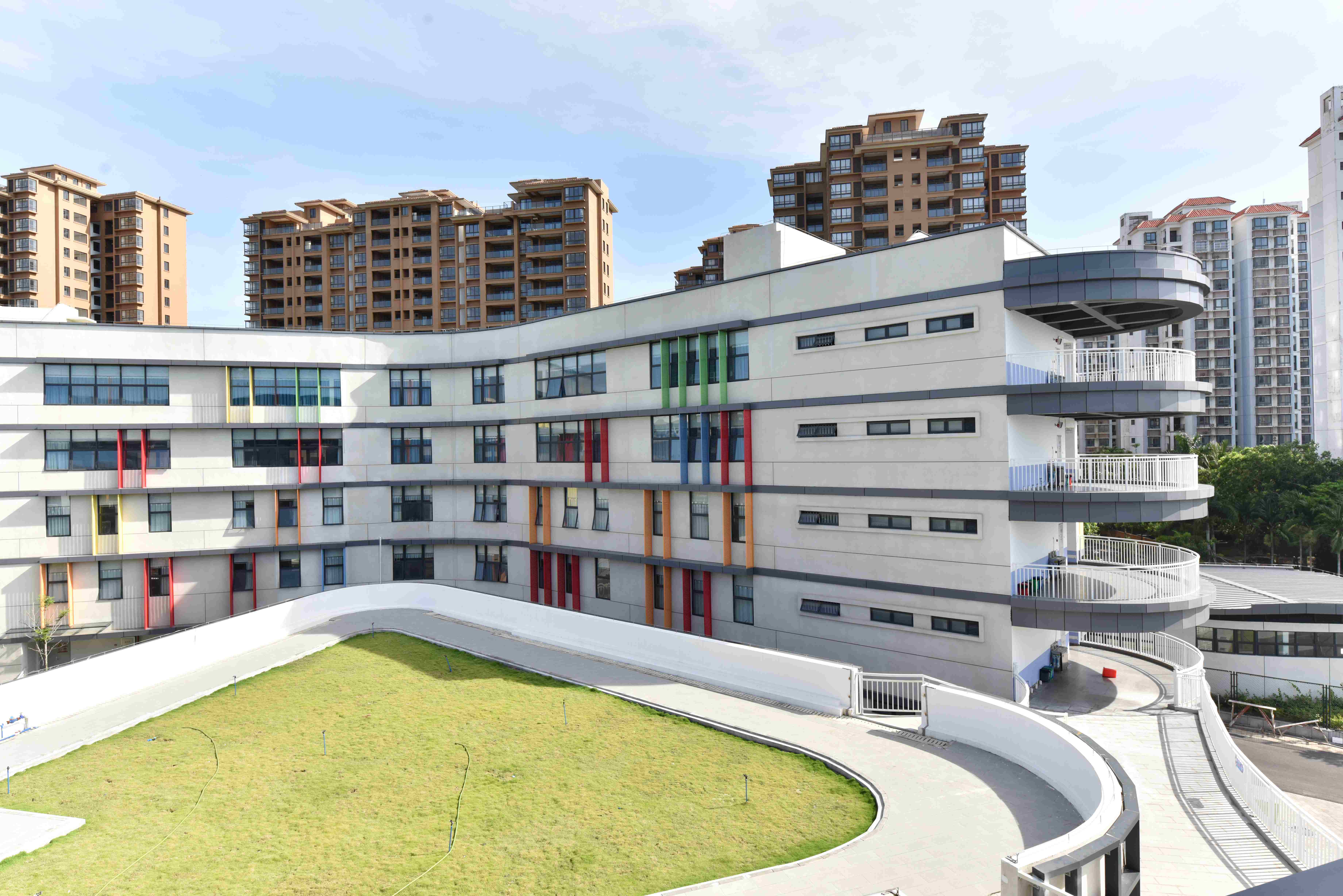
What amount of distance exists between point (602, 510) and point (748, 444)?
26.1ft

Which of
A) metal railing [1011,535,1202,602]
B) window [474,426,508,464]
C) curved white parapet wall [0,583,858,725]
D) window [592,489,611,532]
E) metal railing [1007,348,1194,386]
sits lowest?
curved white parapet wall [0,583,858,725]

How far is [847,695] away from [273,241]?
93.5 metres

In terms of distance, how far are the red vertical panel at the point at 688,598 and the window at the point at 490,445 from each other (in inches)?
451

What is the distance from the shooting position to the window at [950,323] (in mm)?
20375

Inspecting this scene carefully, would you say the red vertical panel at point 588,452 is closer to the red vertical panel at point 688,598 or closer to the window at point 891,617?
the red vertical panel at point 688,598

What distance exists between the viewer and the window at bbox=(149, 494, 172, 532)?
1232 inches

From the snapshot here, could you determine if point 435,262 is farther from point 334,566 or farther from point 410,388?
point 334,566

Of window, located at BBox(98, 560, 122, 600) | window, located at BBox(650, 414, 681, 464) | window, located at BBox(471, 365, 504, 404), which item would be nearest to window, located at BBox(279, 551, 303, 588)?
window, located at BBox(98, 560, 122, 600)

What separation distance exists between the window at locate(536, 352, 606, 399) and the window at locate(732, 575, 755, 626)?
31.7ft

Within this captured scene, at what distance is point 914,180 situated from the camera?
6975cm

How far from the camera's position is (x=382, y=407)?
3450cm

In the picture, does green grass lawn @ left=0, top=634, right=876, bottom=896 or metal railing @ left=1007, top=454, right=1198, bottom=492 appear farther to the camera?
metal railing @ left=1007, top=454, right=1198, bottom=492

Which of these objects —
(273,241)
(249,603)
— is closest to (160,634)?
(249,603)

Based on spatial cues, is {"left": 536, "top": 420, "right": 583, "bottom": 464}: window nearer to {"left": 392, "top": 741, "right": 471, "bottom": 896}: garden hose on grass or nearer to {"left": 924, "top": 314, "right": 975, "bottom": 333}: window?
{"left": 924, "top": 314, "right": 975, "bottom": 333}: window
